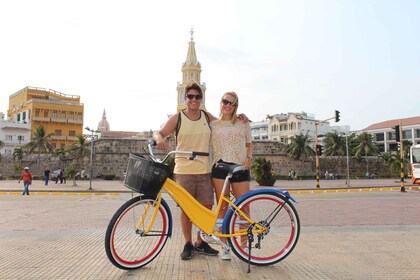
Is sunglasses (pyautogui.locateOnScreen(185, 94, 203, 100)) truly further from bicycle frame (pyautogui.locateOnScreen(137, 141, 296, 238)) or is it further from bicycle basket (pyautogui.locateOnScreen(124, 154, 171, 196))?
bicycle basket (pyautogui.locateOnScreen(124, 154, 171, 196))

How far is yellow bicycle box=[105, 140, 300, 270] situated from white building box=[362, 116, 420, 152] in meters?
74.4

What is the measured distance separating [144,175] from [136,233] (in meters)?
0.71

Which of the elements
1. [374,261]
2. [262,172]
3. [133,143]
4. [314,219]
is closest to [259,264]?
[374,261]

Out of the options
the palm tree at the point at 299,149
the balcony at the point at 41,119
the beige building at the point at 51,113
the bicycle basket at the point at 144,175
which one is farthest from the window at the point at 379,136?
the bicycle basket at the point at 144,175

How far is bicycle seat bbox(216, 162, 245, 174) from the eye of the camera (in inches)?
157

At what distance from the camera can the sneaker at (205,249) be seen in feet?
14.1

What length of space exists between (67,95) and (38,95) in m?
6.17

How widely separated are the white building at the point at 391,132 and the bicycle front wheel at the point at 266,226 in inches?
2925

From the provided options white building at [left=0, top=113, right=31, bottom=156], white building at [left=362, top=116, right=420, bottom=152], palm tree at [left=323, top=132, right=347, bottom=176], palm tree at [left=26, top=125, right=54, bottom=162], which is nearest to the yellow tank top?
palm tree at [left=26, top=125, right=54, bottom=162]

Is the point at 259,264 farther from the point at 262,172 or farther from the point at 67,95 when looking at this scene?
the point at 67,95

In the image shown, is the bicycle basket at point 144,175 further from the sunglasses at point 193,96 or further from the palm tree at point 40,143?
the palm tree at point 40,143

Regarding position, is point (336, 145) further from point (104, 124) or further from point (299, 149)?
point (104, 124)

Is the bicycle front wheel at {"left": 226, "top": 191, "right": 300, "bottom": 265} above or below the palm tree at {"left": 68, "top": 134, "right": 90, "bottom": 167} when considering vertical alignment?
below

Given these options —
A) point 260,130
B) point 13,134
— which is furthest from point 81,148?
point 260,130
